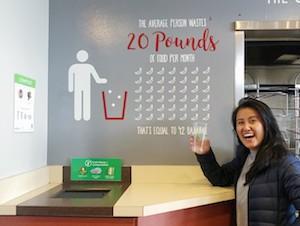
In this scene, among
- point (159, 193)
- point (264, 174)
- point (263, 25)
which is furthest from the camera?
point (263, 25)

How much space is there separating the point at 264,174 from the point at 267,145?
117 mm

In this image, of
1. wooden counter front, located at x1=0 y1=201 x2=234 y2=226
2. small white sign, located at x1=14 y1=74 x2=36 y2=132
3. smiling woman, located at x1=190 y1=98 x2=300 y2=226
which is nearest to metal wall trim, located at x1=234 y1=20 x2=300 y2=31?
smiling woman, located at x1=190 y1=98 x2=300 y2=226

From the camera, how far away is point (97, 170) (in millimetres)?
1896

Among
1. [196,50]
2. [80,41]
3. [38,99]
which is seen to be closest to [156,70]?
[196,50]

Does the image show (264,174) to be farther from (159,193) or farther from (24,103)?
(24,103)

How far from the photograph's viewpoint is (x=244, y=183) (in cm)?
156

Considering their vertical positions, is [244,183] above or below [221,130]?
below

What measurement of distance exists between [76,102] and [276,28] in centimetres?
106

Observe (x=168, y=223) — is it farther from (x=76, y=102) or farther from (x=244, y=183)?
(x=76, y=102)

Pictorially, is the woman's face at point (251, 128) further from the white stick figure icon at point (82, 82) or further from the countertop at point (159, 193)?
the white stick figure icon at point (82, 82)

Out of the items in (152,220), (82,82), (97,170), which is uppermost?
(82,82)

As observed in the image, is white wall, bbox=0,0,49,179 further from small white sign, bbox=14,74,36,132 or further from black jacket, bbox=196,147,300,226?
black jacket, bbox=196,147,300,226

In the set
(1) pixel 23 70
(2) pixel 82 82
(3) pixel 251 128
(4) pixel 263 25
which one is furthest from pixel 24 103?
(4) pixel 263 25

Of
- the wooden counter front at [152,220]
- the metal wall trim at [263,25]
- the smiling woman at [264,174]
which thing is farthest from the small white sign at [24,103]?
the metal wall trim at [263,25]
